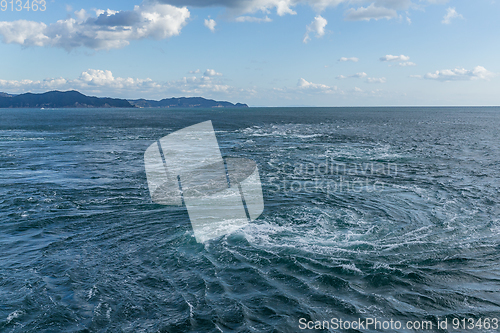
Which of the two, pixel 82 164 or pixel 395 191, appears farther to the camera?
pixel 82 164

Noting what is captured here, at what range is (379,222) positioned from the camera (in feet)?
52.1

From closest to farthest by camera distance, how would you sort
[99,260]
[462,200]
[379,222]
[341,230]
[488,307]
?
[488,307]
[99,260]
[341,230]
[379,222]
[462,200]

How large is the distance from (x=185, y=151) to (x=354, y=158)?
19936 mm

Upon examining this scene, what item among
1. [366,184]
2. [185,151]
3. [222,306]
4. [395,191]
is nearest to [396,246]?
[222,306]

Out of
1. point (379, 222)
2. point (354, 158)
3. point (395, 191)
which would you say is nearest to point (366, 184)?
point (395, 191)

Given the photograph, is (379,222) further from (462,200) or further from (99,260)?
(99,260)

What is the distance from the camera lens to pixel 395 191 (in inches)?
853

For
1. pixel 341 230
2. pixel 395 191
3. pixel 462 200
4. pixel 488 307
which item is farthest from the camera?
pixel 395 191

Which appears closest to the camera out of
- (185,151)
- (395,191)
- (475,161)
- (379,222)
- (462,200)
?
(379,222)

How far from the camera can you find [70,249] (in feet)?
43.6

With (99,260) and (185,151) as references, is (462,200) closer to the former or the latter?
(99,260)

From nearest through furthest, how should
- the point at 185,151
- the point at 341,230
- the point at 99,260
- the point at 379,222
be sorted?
1. the point at 99,260
2. the point at 341,230
3. the point at 379,222
4. the point at 185,151

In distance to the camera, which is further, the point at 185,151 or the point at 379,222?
the point at 185,151

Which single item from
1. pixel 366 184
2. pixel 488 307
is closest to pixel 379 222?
pixel 488 307
